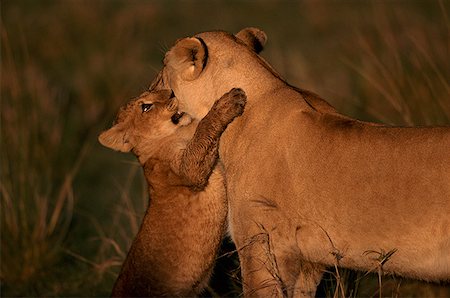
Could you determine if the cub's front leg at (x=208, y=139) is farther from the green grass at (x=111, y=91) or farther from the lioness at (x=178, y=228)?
the green grass at (x=111, y=91)

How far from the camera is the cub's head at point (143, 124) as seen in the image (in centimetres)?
530

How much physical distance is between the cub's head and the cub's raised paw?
26.4 inches

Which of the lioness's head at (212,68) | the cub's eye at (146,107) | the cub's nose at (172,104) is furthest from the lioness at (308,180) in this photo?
the cub's eye at (146,107)

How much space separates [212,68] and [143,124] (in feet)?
3.26

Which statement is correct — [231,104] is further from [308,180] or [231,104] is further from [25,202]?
[25,202]

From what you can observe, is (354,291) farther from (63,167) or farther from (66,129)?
(66,129)

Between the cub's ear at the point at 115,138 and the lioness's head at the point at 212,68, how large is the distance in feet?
2.88

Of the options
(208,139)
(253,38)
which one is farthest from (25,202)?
(253,38)

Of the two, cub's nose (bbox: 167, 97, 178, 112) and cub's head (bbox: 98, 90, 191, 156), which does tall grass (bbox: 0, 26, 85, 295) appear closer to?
cub's head (bbox: 98, 90, 191, 156)

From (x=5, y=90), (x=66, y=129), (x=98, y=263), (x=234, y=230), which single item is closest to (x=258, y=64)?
(x=234, y=230)

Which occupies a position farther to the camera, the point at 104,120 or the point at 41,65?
the point at 41,65

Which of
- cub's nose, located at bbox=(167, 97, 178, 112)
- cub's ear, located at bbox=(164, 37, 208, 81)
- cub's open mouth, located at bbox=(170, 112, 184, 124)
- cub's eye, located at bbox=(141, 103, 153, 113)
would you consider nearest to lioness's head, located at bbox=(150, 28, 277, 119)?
cub's ear, located at bbox=(164, 37, 208, 81)

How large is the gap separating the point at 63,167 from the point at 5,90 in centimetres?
91

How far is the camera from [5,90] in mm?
8430
